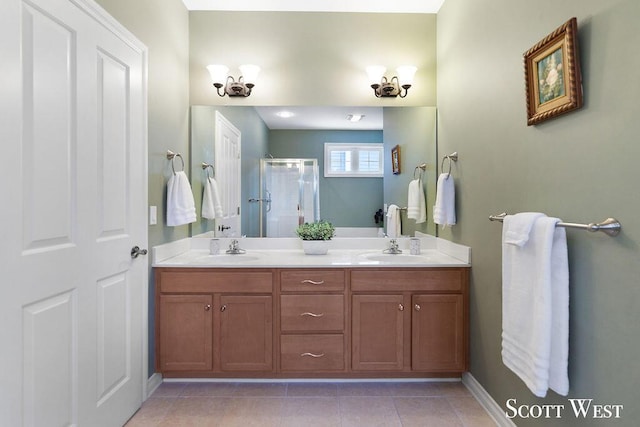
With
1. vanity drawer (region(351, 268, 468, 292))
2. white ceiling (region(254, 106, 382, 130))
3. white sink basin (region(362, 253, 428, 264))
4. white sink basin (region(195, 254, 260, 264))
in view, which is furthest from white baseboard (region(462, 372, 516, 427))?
white ceiling (region(254, 106, 382, 130))

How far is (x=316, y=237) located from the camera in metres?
2.61

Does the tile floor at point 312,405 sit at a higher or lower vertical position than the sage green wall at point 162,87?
lower

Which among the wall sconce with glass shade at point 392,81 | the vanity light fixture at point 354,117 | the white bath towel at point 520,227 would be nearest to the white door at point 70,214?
the vanity light fixture at point 354,117

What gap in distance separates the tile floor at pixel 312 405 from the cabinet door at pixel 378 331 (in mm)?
188

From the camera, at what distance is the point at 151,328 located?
219 cm

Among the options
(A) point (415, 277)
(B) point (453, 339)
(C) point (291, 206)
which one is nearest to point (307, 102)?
(C) point (291, 206)

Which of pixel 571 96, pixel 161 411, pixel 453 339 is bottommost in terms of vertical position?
pixel 161 411

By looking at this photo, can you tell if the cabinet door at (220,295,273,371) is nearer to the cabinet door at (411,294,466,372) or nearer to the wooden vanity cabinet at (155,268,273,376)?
the wooden vanity cabinet at (155,268,273,376)

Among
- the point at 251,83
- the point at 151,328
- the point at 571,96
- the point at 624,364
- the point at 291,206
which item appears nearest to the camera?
the point at 624,364

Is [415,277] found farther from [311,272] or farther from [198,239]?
[198,239]

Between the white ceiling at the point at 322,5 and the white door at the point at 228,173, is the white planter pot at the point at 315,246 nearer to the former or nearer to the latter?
the white door at the point at 228,173

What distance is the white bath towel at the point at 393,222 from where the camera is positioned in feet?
9.27

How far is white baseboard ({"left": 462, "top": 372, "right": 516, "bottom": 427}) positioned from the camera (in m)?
1.84

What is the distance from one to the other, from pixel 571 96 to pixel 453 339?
1578 mm
